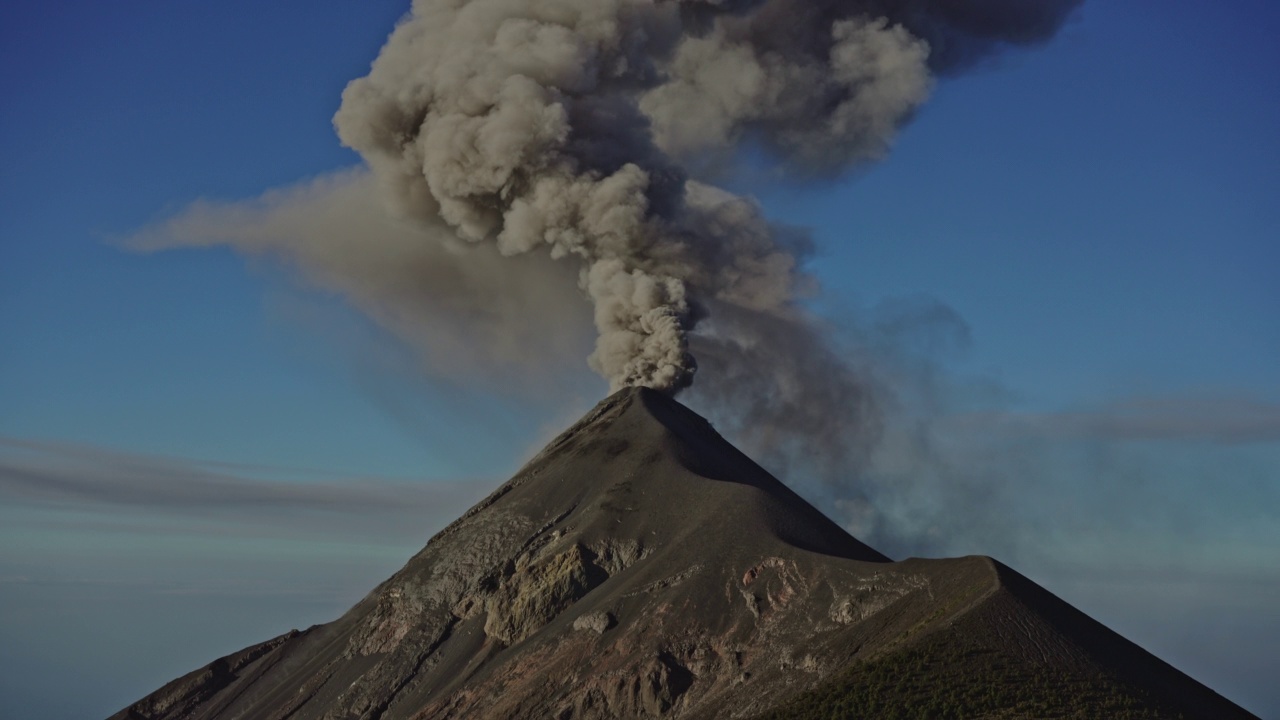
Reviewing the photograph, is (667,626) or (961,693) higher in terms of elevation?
(667,626)

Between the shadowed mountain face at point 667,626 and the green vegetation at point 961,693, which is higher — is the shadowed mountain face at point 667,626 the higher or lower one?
the higher one

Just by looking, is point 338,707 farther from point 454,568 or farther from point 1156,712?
point 1156,712

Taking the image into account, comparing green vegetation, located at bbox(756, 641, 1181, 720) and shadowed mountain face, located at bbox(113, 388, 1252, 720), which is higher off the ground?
shadowed mountain face, located at bbox(113, 388, 1252, 720)

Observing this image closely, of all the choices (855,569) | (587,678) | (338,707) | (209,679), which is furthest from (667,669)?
(209,679)

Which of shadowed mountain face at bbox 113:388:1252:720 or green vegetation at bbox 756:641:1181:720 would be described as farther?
shadowed mountain face at bbox 113:388:1252:720

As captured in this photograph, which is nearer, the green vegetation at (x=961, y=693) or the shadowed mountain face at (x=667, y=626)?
the green vegetation at (x=961, y=693)
